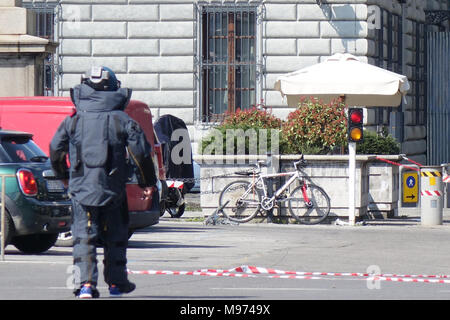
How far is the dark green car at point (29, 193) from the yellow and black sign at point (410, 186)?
993 cm

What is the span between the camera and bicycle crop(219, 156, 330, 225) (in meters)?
21.3

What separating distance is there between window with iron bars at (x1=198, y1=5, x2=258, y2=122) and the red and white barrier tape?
56.2 feet

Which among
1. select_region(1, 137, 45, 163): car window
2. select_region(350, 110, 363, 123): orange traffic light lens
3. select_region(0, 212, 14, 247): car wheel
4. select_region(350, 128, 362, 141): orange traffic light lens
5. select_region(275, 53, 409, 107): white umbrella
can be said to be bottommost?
select_region(0, 212, 14, 247): car wheel

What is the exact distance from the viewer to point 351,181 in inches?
838

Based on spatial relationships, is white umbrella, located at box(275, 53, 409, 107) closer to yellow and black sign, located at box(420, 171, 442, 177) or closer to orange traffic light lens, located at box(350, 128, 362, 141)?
orange traffic light lens, located at box(350, 128, 362, 141)

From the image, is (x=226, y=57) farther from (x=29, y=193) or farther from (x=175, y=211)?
(x=29, y=193)

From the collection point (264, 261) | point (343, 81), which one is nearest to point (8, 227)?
point (264, 261)

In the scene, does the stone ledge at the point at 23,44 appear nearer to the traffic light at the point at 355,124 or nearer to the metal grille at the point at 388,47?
the traffic light at the point at 355,124

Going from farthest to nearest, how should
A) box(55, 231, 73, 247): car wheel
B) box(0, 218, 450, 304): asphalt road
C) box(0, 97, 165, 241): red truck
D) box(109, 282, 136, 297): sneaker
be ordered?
box(55, 231, 73, 247): car wheel → box(0, 97, 165, 241): red truck → box(0, 218, 450, 304): asphalt road → box(109, 282, 136, 297): sneaker

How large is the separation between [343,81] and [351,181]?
7.87 feet

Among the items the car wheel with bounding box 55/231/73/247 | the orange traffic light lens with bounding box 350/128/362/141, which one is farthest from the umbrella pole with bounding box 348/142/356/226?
the car wheel with bounding box 55/231/73/247

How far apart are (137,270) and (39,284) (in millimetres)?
1777

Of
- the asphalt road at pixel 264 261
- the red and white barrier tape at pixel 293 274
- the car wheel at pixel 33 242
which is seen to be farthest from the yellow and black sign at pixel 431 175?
the car wheel at pixel 33 242

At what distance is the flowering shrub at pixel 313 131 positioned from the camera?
872 inches
